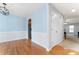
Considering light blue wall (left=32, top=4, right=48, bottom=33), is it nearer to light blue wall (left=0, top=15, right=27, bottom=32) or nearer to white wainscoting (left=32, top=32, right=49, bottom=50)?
white wainscoting (left=32, top=32, right=49, bottom=50)

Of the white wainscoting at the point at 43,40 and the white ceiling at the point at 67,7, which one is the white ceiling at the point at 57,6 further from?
the white wainscoting at the point at 43,40

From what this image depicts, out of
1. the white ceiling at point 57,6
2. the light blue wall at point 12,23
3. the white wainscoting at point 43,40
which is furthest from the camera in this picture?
the light blue wall at point 12,23

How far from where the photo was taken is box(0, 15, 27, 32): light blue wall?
4.90 metres

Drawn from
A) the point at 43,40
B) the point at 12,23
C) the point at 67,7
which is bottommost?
the point at 43,40

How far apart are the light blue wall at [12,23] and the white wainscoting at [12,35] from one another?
24 cm

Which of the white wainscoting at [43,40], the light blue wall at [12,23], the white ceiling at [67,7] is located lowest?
the white wainscoting at [43,40]

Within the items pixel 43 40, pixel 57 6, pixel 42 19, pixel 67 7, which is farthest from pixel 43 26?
pixel 67 7

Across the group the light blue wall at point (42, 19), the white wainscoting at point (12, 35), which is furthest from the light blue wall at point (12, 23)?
the light blue wall at point (42, 19)

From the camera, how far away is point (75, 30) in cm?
385

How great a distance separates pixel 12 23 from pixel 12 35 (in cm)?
80

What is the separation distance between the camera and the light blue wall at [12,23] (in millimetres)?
4904

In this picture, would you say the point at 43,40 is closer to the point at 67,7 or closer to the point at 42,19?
the point at 42,19

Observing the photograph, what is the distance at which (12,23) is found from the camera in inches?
217
